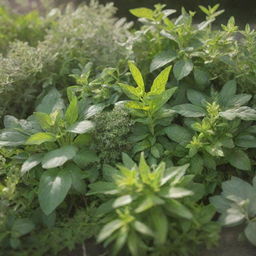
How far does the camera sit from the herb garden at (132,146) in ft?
5.19

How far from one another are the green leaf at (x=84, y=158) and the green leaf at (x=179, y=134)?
1.30 feet

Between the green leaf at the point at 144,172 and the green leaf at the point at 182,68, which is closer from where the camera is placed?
the green leaf at the point at 144,172

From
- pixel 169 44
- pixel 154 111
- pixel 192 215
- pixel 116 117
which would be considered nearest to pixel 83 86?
pixel 116 117

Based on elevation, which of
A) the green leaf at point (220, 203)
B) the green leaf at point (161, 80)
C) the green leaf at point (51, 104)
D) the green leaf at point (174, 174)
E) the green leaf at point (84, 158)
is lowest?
the green leaf at point (220, 203)

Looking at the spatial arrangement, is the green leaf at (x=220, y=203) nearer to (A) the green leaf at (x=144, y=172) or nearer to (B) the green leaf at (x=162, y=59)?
(A) the green leaf at (x=144, y=172)

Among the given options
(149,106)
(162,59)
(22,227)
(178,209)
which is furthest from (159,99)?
(22,227)

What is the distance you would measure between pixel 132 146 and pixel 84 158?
0.93 feet

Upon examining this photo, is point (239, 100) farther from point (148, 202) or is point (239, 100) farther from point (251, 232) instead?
point (148, 202)

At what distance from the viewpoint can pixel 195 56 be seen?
229 cm

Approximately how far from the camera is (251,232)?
1.61m

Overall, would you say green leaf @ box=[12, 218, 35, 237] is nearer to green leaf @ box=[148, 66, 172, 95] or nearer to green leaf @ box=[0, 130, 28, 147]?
green leaf @ box=[0, 130, 28, 147]

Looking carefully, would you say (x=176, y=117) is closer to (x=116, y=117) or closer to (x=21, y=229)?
(x=116, y=117)

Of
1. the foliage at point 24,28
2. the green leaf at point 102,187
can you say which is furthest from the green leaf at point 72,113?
the foliage at point 24,28

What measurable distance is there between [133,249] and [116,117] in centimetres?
74
